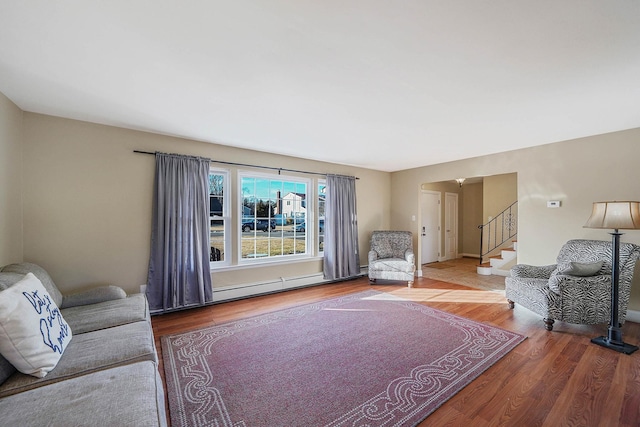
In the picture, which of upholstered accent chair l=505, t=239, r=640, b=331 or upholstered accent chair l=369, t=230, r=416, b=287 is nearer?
upholstered accent chair l=505, t=239, r=640, b=331

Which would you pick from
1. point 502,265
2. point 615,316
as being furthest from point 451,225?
point 615,316

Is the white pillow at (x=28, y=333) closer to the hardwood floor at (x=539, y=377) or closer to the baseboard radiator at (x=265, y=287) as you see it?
the hardwood floor at (x=539, y=377)

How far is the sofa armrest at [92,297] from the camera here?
8.18ft

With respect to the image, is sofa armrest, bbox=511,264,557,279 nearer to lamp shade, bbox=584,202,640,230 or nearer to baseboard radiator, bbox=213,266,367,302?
lamp shade, bbox=584,202,640,230

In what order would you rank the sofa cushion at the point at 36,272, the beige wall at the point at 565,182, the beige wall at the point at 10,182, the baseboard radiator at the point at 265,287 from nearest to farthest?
1. the sofa cushion at the point at 36,272
2. the beige wall at the point at 10,182
3. the beige wall at the point at 565,182
4. the baseboard radiator at the point at 265,287

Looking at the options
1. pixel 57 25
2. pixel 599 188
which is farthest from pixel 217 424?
pixel 599 188

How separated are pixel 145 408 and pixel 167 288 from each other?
263 cm

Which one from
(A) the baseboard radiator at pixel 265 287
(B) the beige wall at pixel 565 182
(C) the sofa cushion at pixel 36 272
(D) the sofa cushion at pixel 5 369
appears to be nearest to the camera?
(D) the sofa cushion at pixel 5 369

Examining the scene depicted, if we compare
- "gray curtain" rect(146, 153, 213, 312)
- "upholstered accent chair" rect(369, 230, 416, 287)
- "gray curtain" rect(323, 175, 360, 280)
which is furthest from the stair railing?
"gray curtain" rect(146, 153, 213, 312)

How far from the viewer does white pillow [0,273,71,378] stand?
139cm

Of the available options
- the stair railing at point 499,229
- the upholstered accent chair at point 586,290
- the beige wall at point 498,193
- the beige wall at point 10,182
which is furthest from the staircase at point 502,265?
the beige wall at point 10,182

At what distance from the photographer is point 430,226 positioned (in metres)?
7.39

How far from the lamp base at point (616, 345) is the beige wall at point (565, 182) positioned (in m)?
1.14

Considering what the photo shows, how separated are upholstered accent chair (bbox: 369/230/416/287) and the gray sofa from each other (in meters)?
3.96
